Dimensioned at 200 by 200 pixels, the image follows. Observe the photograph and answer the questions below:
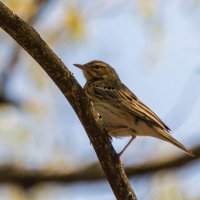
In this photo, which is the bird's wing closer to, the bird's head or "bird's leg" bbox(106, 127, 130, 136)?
"bird's leg" bbox(106, 127, 130, 136)

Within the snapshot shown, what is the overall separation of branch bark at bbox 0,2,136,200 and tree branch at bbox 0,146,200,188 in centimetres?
334

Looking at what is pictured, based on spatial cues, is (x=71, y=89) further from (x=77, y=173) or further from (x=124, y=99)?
(x=77, y=173)

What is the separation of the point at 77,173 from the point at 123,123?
187 cm

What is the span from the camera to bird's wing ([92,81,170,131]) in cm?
819

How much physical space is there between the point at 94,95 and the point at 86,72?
1.27m

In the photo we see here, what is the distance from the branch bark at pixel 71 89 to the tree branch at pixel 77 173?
11.0ft

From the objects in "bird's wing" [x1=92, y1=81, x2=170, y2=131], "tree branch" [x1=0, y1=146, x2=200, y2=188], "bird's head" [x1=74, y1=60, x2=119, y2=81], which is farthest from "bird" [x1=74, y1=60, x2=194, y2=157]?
"tree branch" [x1=0, y1=146, x2=200, y2=188]

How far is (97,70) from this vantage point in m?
10.3

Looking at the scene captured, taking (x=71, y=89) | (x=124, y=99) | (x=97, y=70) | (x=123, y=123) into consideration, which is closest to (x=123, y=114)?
(x=123, y=123)

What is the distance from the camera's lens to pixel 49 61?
5.82 metres

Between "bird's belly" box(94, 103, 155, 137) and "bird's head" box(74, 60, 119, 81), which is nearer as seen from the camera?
"bird's belly" box(94, 103, 155, 137)

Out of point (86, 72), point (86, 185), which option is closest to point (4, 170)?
point (86, 185)

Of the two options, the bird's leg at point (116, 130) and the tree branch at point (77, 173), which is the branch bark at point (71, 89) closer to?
the bird's leg at point (116, 130)

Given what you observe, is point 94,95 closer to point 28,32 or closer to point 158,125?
point 158,125
